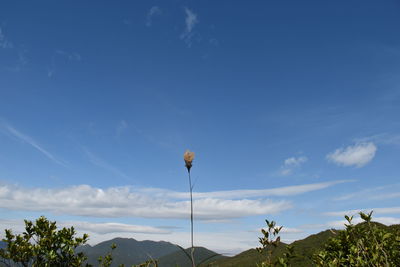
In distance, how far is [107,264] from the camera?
13344 millimetres

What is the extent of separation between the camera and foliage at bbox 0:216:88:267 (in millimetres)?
11555

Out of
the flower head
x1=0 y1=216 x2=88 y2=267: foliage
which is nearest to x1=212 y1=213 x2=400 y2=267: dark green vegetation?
the flower head

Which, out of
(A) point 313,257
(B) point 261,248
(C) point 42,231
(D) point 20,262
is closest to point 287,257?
(B) point 261,248

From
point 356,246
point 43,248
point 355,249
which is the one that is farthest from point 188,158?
point 43,248

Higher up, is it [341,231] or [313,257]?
[341,231]

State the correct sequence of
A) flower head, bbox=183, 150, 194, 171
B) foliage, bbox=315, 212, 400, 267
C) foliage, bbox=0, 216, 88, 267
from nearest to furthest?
flower head, bbox=183, 150, 194, 171 < foliage, bbox=315, 212, 400, 267 < foliage, bbox=0, 216, 88, 267

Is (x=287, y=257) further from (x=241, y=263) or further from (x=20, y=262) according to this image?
(x=241, y=263)

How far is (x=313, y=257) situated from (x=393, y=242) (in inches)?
101

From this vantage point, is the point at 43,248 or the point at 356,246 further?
the point at 43,248

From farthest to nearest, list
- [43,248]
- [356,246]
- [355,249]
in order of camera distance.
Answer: [43,248] < [356,246] < [355,249]

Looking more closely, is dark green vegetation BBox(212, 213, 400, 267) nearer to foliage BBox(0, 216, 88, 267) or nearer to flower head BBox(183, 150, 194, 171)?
flower head BBox(183, 150, 194, 171)

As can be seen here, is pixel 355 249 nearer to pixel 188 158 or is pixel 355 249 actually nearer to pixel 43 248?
pixel 188 158

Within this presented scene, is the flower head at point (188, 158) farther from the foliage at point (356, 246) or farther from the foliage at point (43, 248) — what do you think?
the foliage at point (43, 248)

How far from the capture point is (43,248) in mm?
11727
